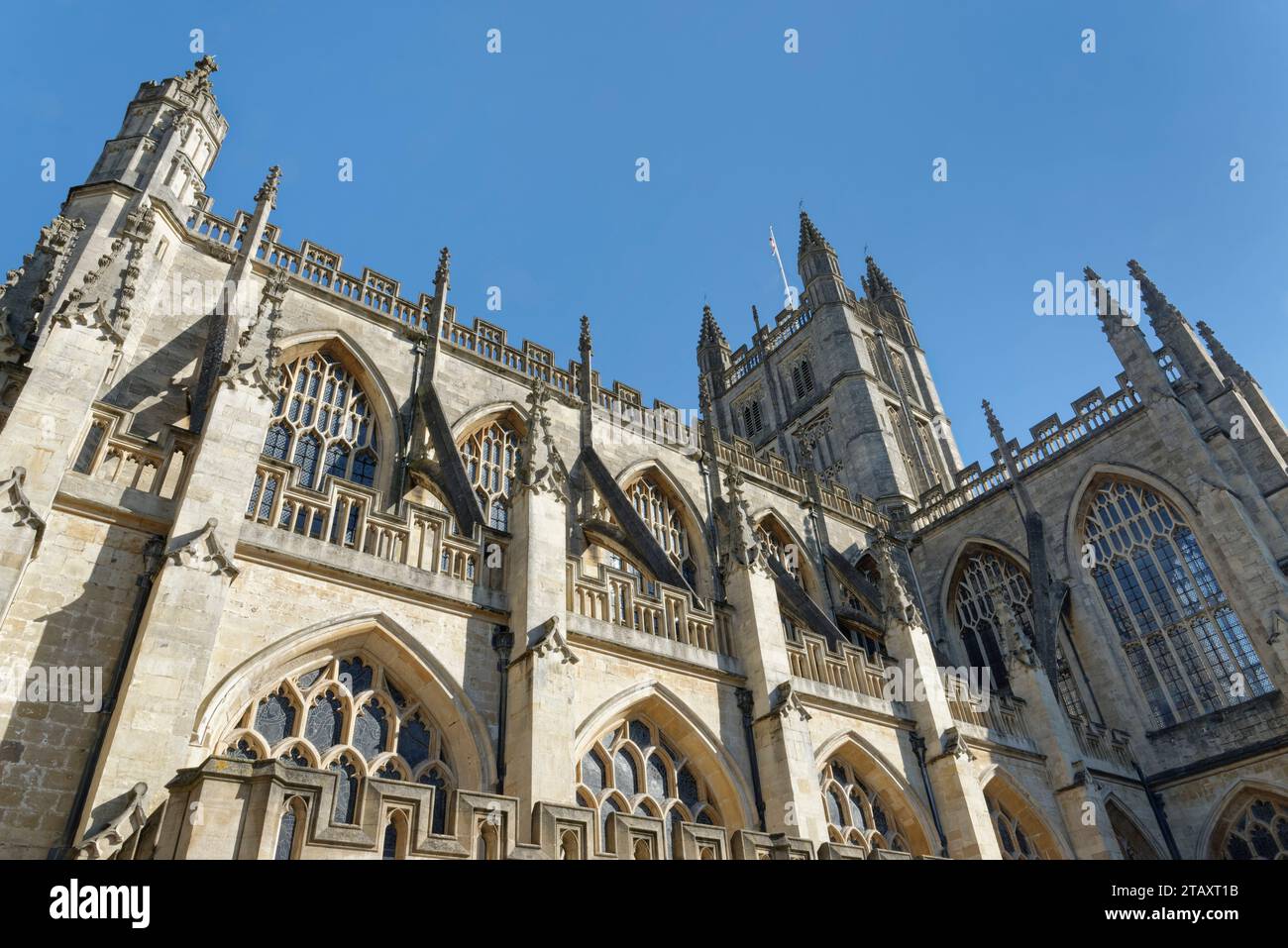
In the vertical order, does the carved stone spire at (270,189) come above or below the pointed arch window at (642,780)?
above

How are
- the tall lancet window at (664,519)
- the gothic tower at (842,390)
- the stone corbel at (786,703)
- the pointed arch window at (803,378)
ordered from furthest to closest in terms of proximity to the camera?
the pointed arch window at (803,378), the gothic tower at (842,390), the tall lancet window at (664,519), the stone corbel at (786,703)

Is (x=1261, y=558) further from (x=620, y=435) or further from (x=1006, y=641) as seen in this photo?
(x=620, y=435)

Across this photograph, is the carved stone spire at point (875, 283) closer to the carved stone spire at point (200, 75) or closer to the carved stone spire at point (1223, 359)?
the carved stone spire at point (1223, 359)

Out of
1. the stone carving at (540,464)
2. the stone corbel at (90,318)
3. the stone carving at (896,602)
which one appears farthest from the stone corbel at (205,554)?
the stone carving at (896,602)

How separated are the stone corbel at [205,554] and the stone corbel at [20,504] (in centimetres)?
106

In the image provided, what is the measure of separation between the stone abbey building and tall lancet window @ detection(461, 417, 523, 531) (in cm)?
8

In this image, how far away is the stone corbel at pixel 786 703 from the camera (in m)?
11.5

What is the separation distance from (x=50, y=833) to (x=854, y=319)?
30.5 metres

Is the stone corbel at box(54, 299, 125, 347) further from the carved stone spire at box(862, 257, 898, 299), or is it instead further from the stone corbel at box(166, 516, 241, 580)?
the carved stone spire at box(862, 257, 898, 299)

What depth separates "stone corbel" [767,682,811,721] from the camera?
11.5 meters

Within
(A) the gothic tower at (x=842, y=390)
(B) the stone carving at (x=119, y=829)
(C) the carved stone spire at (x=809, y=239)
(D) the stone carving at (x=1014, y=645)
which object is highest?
(C) the carved stone spire at (x=809, y=239)

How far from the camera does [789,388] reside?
3366 centimetres

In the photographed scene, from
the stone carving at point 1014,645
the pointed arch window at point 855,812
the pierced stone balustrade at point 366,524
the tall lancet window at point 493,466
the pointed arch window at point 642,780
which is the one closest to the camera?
the pierced stone balustrade at point 366,524

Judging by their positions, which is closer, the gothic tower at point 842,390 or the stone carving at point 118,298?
the stone carving at point 118,298
